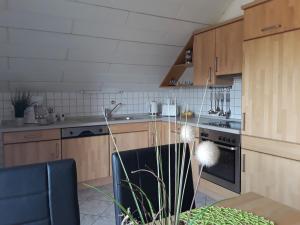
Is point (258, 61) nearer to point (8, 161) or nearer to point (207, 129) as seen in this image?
point (207, 129)

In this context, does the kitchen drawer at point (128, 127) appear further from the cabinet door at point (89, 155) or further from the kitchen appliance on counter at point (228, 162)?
the kitchen appliance on counter at point (228, 162)

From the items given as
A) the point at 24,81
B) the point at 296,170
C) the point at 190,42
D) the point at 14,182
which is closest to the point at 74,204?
the point at 14,182

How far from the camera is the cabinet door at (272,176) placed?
2.19 meters

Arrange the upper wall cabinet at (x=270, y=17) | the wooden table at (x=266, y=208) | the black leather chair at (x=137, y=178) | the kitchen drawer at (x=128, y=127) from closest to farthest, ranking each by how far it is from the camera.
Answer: the wooden table at (x=266, y=208), the black leather chair at (x=137, y=178), the upper wall cabinet at (x=270, y=17), the kitchen drawer at (x=128, y=127)

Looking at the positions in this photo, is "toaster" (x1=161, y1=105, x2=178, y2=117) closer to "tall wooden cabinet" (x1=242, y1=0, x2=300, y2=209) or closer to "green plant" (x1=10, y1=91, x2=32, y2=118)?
"tall wooden cabinet" (x1=242, y1=0, x2=300, y2=209)

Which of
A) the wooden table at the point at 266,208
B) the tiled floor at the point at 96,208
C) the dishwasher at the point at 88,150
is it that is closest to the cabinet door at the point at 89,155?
the dishwasher at the point at 88,150

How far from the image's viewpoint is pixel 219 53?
3.10 m

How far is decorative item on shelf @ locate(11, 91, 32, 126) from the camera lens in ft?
10.4

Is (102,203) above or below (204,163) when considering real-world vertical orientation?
below

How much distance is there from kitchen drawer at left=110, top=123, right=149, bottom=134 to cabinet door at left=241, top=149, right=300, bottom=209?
1.51 metres

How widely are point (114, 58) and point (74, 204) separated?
2.63m

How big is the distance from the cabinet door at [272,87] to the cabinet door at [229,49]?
294 millimetres

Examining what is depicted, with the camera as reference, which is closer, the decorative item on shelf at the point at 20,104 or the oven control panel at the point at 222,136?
the oven control panel at the point at 222,136

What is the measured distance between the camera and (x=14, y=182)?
0.96 metres
